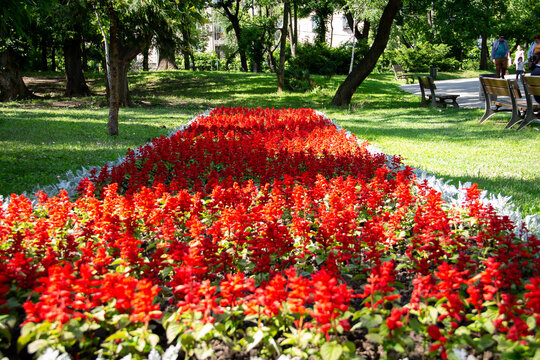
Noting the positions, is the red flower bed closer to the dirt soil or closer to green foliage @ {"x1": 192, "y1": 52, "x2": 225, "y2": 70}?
the dirt soil

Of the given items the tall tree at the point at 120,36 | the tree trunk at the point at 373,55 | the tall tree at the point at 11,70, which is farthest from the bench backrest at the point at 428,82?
the tall tree at the point at 11,70

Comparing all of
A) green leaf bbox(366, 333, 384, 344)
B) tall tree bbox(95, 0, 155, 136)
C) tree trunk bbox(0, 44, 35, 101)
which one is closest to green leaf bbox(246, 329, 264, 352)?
green leaf bbox(366, 333, 384, 344)

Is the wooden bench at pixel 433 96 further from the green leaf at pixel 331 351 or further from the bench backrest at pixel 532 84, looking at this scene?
the green leaf at pixel 331 351

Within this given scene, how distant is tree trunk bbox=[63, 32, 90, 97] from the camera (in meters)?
21.6

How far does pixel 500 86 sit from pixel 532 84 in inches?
49.1

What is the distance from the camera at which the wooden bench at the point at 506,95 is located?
9977 millimetres

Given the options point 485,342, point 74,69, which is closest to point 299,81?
point 74,69

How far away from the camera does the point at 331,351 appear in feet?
6.86

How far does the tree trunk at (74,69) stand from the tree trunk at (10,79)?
215 cm

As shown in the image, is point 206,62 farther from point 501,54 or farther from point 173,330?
point 173,330

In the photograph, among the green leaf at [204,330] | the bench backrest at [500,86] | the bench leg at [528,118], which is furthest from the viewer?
the bench backrest at [500,86]

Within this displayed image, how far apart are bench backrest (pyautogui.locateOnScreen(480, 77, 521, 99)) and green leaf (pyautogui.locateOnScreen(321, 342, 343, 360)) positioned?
9.60 metres

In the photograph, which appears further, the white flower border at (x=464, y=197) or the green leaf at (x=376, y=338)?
the white flower border at (x=464, y=197)

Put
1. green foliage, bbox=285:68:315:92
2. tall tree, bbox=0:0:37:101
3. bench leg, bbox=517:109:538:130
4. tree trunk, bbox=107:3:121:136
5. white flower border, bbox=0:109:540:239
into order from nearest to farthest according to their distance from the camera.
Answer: white flower border, bbox=0:109:540:239, tree trunk, bbox=107:3:121:136, bench leg, bbox=517:109:538:130, tall tree, bbox=0:0:37:101, green foliage, bbox=285:68:315:92
